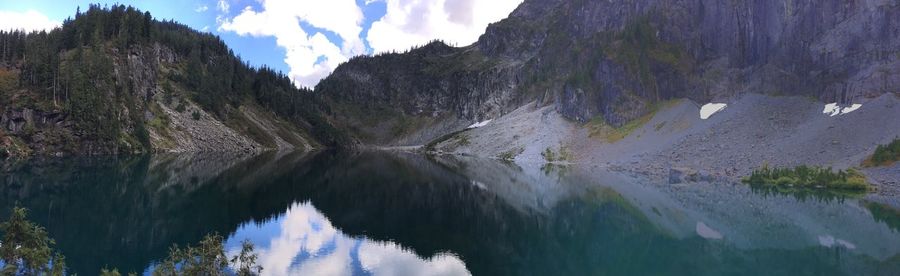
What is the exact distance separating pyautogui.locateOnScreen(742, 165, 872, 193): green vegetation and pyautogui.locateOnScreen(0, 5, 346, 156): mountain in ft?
375

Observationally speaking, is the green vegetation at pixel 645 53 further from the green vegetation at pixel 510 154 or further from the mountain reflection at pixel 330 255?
the mountain reflection at pixel 330 255

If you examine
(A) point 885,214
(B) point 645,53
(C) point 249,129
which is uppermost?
(B) point 645,53

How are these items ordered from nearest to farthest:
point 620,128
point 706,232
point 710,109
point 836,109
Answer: point 706,232, point 836,109, point 710,109, point 620,128

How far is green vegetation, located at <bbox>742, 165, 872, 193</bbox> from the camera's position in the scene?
61438 millimetres

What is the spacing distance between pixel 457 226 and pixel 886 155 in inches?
2263

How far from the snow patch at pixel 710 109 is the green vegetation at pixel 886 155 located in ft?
152

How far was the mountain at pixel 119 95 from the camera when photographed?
10038cm

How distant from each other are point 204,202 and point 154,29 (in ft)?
494

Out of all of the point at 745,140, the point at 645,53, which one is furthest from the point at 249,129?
the point at 745,140

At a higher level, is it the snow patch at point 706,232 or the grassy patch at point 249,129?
the grassy patch at point 249,129

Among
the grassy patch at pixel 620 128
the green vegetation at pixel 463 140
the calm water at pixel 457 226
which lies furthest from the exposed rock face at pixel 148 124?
the grassy patch at pixel 620 128

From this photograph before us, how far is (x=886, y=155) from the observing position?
64.2 m

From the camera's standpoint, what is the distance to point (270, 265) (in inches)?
1003

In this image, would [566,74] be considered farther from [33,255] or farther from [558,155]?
[33,255]
